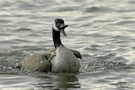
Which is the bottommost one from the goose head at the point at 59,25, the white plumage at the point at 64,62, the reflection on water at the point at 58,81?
the reflection on water at the point at 58,81

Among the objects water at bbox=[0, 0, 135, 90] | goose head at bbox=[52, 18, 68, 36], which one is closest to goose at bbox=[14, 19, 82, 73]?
goose head at bbox=[52, 18, 68, 36]

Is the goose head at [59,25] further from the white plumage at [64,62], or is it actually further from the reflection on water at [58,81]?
the reflection on water at [58,81]

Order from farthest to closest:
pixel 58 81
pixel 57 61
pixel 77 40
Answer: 1. pixel 77 40
2. pixel 57 61
3. pixel 58 81

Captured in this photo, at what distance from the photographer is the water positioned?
41.1 ft

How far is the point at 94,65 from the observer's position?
46.4 ft

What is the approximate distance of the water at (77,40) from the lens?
1252cm

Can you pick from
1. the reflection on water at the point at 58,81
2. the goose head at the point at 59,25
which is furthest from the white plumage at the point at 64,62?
the goose head at the point at 59,25

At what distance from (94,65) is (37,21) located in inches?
237

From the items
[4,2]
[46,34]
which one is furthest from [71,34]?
[4,2]

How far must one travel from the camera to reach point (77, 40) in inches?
674

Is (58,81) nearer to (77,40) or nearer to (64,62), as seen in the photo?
(64,62)

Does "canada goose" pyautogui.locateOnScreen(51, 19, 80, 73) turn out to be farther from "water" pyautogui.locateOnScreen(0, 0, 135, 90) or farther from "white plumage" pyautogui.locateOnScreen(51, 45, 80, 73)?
"water" pyautogui.locateOnScreen(0, 0, 135, 90)

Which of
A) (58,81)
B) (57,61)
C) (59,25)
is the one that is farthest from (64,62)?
(59,25)

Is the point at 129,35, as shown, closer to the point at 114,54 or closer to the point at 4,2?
the point at 114,54
